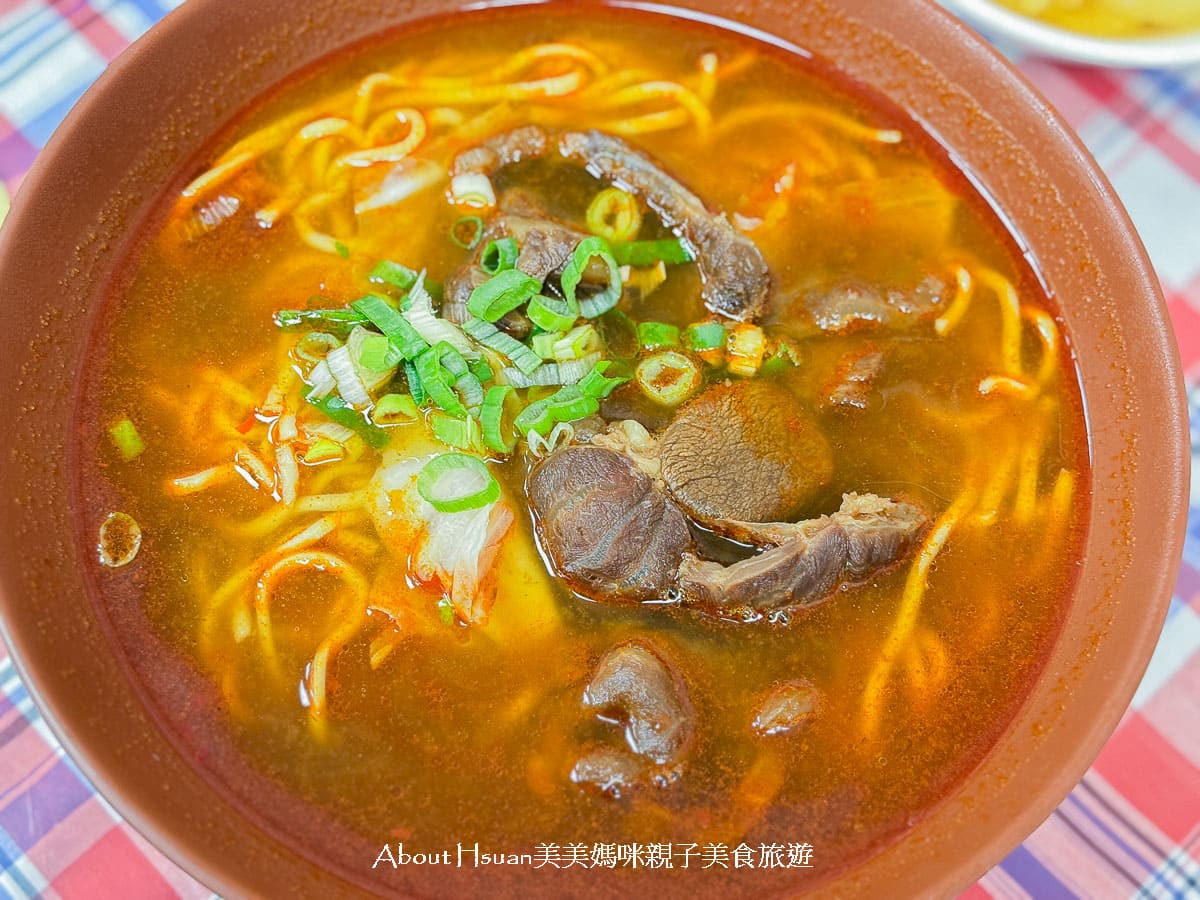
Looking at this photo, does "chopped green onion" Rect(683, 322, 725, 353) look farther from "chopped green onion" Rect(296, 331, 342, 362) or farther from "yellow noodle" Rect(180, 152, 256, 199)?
"yellow noodle" Rect(180, 152, 256, 199)

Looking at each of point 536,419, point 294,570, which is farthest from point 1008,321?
point 294,570

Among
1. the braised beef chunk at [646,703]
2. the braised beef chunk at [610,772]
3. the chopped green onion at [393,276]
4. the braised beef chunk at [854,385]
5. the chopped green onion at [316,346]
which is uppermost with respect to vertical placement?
the chopped green onion at [393,276]

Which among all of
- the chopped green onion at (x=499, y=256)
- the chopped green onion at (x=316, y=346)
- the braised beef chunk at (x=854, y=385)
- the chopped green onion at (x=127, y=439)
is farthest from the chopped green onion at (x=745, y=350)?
the chopped green onion at (x=127, y=439)

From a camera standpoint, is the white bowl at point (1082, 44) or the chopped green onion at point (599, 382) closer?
the chopped green onion at point (599, 382)

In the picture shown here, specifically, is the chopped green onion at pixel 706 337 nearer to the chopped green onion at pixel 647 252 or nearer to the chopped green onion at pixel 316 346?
the chopped green onion at pixel 647 252

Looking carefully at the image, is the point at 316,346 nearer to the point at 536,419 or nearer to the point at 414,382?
the point at 414,382

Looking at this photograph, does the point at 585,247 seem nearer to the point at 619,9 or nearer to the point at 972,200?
the point at 619,9
